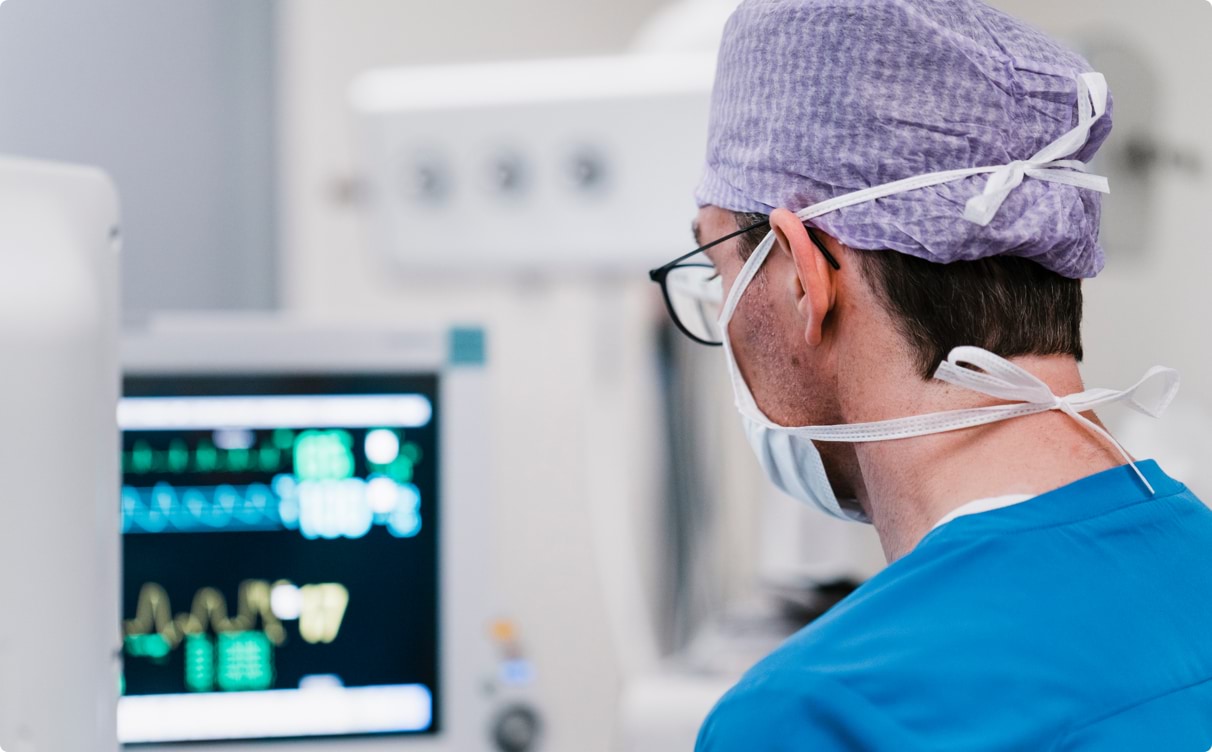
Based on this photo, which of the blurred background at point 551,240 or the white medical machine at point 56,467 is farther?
the blurred background at point 551,240

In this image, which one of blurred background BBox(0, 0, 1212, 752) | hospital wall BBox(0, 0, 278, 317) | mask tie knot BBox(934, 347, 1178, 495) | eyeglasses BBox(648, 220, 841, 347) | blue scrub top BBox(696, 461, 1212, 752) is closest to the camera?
blue scrub top BBox(696, 461, 1212, 752)

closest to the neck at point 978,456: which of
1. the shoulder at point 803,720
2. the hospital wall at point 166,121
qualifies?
the shoulder at point 803,720

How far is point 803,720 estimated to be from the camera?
25.9 inches

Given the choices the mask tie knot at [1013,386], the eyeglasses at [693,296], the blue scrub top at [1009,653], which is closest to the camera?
the blue scrub top at [1009,653]

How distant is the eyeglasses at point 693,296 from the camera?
954 mm

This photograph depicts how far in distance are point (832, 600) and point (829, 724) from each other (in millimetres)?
906

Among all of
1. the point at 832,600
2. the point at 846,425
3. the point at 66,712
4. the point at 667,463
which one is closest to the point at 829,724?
the point at 846,425

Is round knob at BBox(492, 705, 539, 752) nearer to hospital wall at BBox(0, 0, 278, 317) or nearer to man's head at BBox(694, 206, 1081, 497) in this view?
man's head at BBox(694, 206, 1081, 497)

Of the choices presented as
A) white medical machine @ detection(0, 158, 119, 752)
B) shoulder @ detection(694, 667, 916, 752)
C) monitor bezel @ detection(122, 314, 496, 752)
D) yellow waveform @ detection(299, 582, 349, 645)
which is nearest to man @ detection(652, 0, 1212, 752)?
shoulder @ detection(694, 667, 916, 752)

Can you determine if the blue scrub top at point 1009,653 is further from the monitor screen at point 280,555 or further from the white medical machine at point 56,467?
the monitor screen at point 280,555

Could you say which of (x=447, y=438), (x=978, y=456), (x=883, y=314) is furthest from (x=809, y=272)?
(x=447, y=438)

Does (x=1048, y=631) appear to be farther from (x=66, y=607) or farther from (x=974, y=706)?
(x=66, y=607)

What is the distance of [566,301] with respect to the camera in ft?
7.21

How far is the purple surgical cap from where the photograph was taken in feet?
2.51
